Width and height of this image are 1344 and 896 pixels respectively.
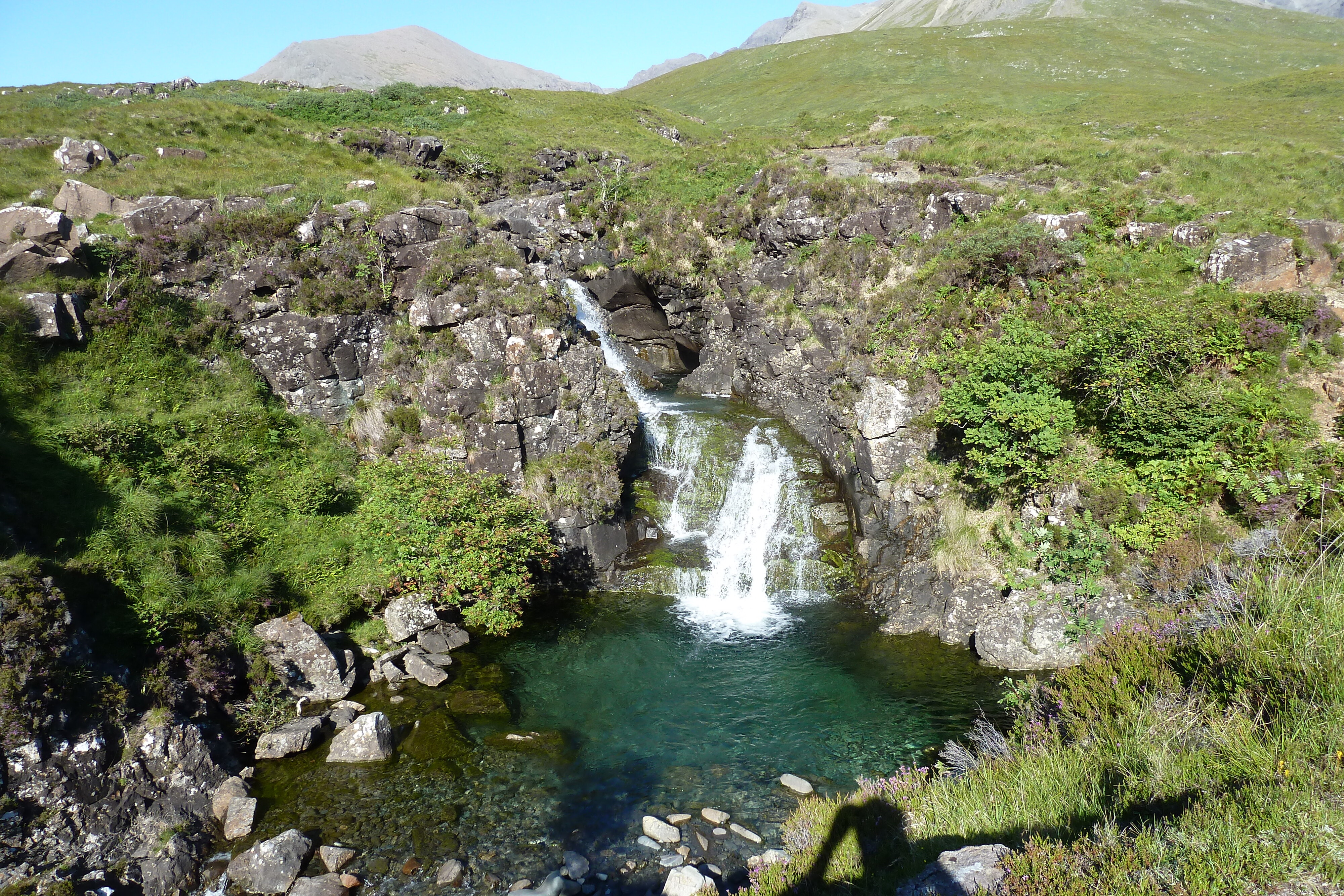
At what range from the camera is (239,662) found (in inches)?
523

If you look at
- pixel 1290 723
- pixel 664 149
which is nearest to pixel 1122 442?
pixel 1290 723

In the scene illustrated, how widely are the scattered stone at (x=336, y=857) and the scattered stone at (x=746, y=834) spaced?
6.30m

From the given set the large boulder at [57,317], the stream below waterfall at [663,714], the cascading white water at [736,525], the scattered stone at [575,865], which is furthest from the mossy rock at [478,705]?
the large boulder at [57,317]

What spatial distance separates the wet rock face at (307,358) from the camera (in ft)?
67.9

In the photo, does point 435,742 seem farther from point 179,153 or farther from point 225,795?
point 179,153

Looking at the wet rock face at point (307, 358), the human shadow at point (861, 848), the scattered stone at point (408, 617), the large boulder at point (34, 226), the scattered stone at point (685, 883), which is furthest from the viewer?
the wet rock face at point (307, 358)

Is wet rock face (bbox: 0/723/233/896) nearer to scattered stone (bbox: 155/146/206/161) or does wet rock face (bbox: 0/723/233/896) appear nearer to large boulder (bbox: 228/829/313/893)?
large boulder (bbox: 228/829/313/893)

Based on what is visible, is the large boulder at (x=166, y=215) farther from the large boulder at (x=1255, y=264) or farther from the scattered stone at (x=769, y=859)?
the large boulder at (x=1255, y=264)

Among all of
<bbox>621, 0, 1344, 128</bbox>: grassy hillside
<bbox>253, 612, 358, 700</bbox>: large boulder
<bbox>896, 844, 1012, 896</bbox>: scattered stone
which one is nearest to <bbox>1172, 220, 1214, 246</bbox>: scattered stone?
<bbox>896, 844, 1012, 896</bbox>: scattered stone

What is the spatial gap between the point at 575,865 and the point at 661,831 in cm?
152

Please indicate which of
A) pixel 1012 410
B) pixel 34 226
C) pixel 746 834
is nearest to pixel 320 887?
pixel 746 834

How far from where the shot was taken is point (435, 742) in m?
12.4

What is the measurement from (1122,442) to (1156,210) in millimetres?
11517

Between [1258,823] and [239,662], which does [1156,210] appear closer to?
[1258,823]
